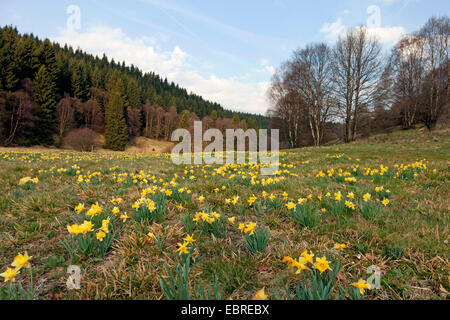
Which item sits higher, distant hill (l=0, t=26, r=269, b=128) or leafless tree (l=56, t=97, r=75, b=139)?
distant hill (l=0, t=26, r=269, b=128)

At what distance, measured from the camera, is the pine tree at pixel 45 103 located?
117ft

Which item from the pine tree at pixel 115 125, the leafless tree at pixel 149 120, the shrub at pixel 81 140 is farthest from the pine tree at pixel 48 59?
the leafless tree at pixel 149 120

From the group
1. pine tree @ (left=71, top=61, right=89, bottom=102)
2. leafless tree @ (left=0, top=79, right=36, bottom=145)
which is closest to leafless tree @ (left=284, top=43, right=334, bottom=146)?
leafless tree @ (left=0, top=79, right=36, bottom=145)

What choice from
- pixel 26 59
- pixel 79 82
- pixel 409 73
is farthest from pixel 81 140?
pixel 409 73

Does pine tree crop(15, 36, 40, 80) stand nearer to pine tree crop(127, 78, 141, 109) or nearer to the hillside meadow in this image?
pine tree crop(127, 78, 141, 109)

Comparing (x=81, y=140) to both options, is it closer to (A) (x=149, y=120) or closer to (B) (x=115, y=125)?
(B) (x=115, y=125)

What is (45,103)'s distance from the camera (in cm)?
3725

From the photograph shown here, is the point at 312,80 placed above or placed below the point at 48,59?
below

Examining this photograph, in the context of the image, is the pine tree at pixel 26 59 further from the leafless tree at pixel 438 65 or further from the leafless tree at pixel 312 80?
the leafless tree at pixel 438 65

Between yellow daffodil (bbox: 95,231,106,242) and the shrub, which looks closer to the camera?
yellow daffodil (bbox: 95,231,106,242)

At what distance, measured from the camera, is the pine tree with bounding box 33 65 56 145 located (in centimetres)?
3559
